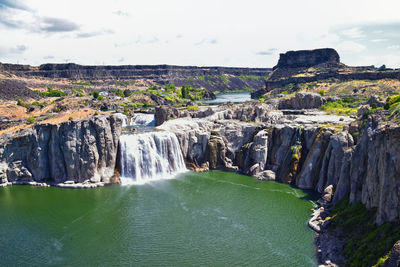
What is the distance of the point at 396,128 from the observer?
1130 inches

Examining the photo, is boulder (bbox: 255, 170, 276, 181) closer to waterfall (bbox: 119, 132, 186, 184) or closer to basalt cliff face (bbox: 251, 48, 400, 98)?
waterfall (bbox: 119, 132, 186, 184)

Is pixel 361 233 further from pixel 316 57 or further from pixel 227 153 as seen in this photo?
pixel 316 57

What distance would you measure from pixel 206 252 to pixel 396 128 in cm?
2286

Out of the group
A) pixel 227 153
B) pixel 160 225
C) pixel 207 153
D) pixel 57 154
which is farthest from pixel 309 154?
pixel 57 154

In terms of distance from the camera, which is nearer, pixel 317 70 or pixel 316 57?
pixel 317 70

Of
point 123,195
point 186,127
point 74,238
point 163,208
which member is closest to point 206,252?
point 163,208

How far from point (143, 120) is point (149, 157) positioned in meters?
43.7

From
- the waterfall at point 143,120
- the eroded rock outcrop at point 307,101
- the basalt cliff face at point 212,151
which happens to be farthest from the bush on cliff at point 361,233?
the waterfall at point 143,120

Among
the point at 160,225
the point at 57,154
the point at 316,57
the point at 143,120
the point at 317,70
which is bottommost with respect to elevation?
the point at 160,225

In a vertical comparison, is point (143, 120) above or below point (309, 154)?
above

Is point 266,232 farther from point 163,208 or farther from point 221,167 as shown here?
point 221,167

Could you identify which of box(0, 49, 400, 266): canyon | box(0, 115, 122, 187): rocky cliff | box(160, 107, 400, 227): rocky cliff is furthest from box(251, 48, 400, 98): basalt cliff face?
box(0, 115, 122, 187): rocky cliff

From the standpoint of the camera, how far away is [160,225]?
134 ft

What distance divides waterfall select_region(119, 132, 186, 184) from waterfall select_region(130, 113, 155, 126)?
3721 cm
